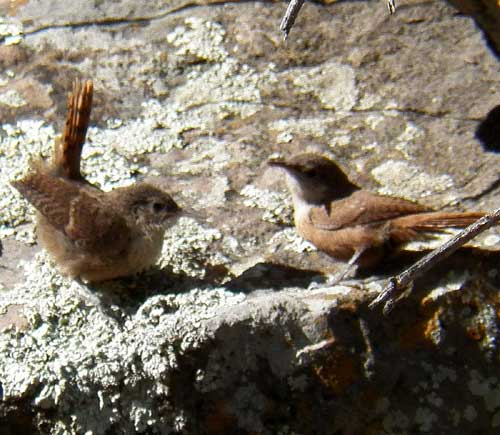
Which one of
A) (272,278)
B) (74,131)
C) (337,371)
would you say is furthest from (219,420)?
(74,131)

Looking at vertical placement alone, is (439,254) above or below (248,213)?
above

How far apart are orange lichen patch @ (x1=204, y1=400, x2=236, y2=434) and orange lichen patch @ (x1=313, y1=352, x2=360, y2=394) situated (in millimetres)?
308

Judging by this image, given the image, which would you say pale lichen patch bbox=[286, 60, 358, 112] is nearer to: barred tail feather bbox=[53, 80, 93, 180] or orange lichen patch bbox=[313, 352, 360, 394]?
barred tail feather bbox=[53, 80, 93, 180]


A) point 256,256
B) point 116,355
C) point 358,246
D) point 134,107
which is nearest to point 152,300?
point 116,355

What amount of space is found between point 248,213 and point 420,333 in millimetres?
1064

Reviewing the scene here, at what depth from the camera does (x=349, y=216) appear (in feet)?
12.6

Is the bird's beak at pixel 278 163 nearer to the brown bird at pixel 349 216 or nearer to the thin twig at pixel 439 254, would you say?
the brown bird at pixel 349 216

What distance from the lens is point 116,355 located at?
3.18 metres

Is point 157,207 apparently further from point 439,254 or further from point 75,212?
point 439,254

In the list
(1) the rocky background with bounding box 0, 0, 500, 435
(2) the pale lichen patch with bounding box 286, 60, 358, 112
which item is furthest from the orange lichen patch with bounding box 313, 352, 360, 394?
(2) the pale lichen patch with bounding box 286, 60, 358, 112

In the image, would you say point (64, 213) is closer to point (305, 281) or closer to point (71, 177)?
point (71, 177)

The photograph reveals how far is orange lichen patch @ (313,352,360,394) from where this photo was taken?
3.16 m

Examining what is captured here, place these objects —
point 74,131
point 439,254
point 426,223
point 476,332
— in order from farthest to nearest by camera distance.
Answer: point 74,131 → point 426,223 → point 476,332 → point 439,254

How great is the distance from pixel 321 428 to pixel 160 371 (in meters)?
0.54
